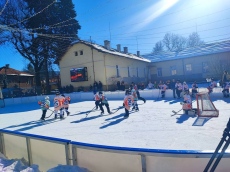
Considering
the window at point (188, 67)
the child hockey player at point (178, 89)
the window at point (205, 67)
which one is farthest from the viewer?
the window at point (188, 67)

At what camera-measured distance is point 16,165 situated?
377 cm

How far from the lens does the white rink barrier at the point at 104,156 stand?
8.65 ft

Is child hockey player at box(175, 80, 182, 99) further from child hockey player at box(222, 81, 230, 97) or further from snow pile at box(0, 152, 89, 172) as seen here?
snow pile at box(0, 152, 89, 172)

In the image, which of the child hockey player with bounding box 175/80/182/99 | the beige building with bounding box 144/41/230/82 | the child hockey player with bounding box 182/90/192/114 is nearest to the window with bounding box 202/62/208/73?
the beige building with bounding box 144/41/230/82

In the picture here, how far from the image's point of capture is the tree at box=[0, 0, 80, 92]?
99.1 ft

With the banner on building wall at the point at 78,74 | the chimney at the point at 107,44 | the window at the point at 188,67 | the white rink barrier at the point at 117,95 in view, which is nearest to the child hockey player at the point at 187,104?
the white rink barrier at the point at 117,95

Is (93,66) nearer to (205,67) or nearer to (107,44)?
(107,44)

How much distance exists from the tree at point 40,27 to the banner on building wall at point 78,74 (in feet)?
14.9

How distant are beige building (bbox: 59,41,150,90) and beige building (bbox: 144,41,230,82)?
574cm

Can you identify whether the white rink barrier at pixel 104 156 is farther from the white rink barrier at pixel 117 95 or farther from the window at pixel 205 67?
the window at pixel 205 67

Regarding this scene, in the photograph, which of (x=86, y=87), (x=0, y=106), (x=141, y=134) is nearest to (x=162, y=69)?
(x=86, y=87)

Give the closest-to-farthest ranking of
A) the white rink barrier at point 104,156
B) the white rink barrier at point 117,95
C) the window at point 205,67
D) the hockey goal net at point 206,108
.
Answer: the white rink barrier at point 104,156, the hockey goal net at point 206,108, the white rink barrier at point 117,95, the window at point 205,67

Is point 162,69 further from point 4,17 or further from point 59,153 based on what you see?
point 59,153

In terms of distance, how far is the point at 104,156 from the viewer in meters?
3.20
